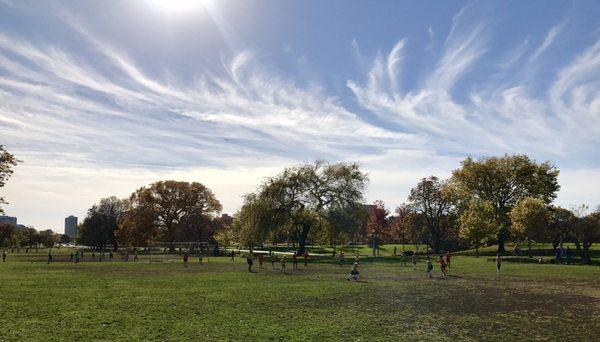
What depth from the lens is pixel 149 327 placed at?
16.4 metres

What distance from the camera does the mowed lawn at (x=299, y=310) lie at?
1550 cm

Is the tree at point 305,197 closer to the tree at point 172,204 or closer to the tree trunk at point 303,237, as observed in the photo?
the tree trunk at point 303,237

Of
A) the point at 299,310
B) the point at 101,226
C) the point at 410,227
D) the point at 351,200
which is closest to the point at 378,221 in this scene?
the point at 410,227

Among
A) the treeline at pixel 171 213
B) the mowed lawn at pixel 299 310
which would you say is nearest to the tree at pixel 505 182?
the mowed lawn at pixel 299 310

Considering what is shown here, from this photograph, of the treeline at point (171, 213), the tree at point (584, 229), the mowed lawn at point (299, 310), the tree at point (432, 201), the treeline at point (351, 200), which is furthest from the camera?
the treeline at point (171, 213)

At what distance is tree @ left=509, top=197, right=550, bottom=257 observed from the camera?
56.9m

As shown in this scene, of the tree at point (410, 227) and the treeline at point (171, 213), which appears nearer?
the tree at point (410, 227)

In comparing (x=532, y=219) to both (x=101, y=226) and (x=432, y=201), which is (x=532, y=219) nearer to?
(x=432, y=201)

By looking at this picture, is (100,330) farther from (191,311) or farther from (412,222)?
(412,222)

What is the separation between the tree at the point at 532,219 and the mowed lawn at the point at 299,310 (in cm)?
2551

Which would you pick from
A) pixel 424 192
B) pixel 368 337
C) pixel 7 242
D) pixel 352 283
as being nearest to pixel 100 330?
pixel 368 337

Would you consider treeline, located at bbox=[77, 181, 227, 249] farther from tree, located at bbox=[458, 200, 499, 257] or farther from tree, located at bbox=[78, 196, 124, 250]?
tree, located at bbox=[458, 200, 499, 257]

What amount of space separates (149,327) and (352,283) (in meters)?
18.4

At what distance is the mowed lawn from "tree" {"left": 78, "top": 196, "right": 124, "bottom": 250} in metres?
85.3
